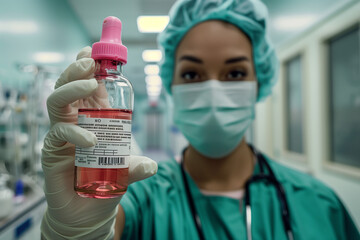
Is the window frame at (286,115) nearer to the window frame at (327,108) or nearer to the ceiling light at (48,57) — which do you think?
the window frame at (327,108)

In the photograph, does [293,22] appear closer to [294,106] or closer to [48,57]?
[294,106]

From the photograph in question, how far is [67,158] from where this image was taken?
51cm

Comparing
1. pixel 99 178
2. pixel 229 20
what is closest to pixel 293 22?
pixel 229 20

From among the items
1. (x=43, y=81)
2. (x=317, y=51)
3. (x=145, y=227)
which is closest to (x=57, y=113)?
(x=145, y=227)

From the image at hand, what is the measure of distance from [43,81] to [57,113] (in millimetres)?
1627

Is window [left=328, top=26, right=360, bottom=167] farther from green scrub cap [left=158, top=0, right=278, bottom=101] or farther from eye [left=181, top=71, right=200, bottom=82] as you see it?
eye [left=181, top=71, right=200, bottom=82]

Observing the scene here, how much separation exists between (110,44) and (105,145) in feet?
0.63

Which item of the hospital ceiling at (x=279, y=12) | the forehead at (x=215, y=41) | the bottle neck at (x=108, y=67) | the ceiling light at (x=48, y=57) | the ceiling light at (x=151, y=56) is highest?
the ceiling light at (x=151, y=56)

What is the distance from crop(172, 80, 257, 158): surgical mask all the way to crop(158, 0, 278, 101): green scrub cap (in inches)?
6.4

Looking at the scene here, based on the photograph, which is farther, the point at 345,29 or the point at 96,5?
the point at 345,29

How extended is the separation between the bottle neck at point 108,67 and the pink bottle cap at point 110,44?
19mm

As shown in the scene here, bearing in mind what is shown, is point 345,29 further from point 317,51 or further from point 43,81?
point 43,81

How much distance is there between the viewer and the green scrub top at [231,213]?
74 centimetres

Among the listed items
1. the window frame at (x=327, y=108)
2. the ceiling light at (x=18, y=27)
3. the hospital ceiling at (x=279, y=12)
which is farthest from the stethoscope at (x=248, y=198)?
the ceiling light at (x=18, y=27)
